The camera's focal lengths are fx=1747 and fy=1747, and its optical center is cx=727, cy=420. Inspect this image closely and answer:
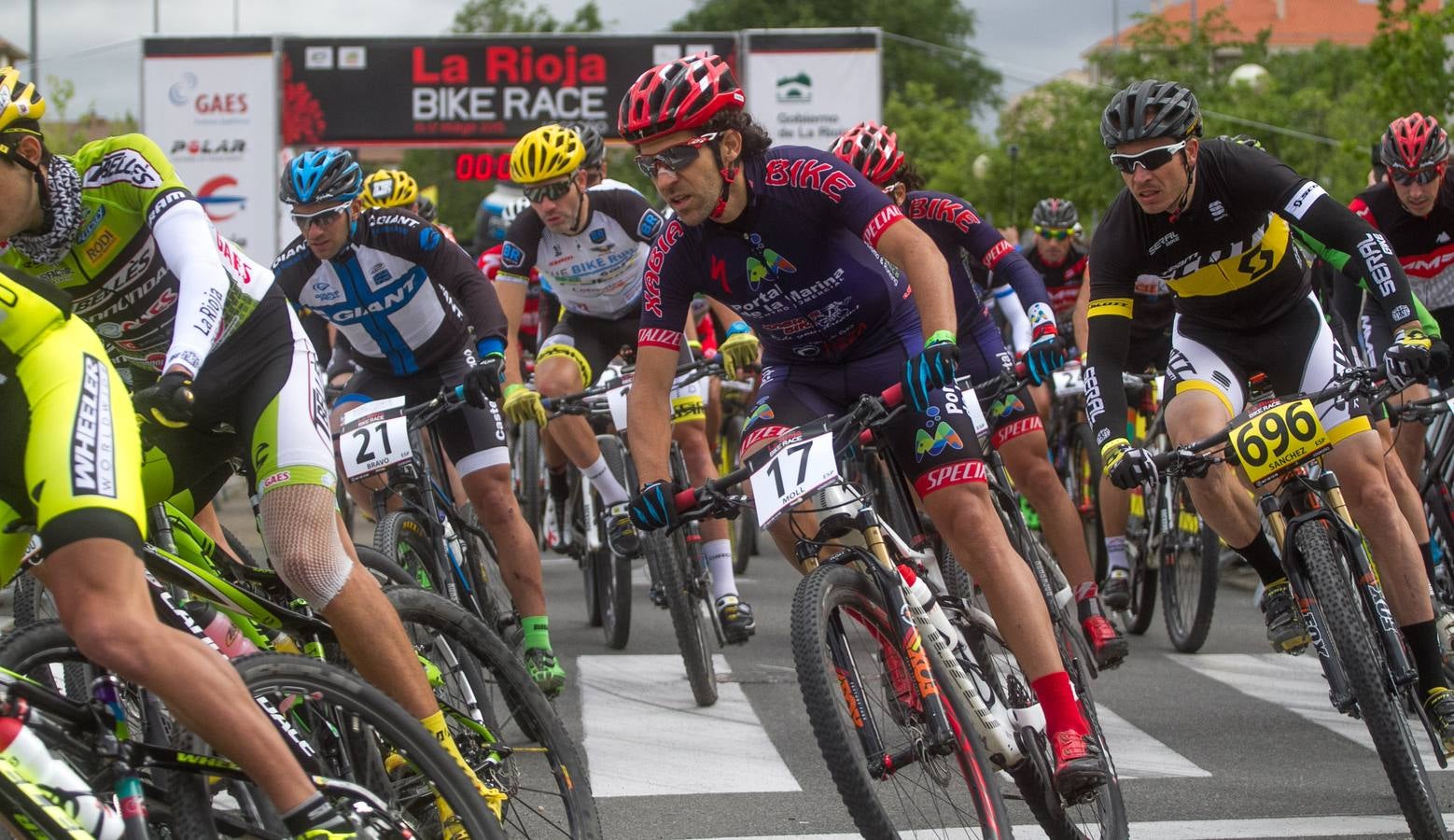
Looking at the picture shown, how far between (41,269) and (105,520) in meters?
1.74

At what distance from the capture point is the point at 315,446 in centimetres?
442

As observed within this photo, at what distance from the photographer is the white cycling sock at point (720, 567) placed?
7.47m

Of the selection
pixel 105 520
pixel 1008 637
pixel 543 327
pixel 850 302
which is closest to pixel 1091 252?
pixel 850 302

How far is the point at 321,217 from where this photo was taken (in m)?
6.65

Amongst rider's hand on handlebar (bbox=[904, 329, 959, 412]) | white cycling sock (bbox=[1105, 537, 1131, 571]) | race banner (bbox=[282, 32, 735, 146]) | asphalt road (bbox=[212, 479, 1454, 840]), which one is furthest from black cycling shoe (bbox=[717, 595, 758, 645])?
race banner (bbox=[282, 32, 735, 146])

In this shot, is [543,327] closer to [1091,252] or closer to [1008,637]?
[1091,252]

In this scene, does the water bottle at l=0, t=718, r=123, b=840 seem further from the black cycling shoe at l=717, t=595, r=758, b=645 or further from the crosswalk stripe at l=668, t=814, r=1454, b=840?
the black cycling shoe at l=717, t=595, r=758, b=645

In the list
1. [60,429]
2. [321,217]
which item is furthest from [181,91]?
[60,429]

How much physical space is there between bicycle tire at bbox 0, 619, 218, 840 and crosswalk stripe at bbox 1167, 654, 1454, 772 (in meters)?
4.53

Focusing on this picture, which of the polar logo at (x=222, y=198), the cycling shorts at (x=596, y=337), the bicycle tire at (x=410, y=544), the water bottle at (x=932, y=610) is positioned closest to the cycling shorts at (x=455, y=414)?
the bicycle tire at (x=410, y=544)

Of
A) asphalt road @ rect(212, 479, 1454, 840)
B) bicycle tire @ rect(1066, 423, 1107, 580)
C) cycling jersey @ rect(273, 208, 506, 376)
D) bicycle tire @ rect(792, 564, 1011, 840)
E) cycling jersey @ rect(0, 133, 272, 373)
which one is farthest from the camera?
bicycle tire @ rect(1066, 423, 1107, 580)

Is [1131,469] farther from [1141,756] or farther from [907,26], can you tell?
[907,26]

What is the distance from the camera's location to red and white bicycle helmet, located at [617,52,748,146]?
15.4 feet

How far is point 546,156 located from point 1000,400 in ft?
7.45
